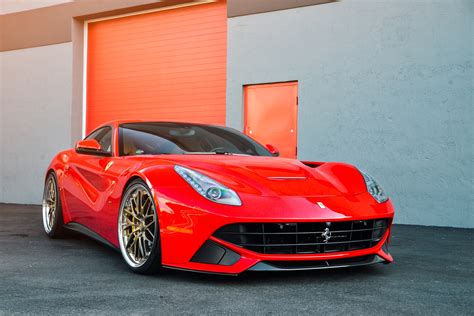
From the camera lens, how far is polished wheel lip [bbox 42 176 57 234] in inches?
227

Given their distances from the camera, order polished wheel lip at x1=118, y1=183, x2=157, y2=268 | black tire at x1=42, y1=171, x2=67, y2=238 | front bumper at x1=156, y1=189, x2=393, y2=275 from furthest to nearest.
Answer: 1. black tire at x1=42, y1=171, x2=67, y2=238
2. polished wheel lip at x1=118, y1=183, x2=157, y2=268
3. front bumper at x1=156, y1=189, x2=393, y2=275

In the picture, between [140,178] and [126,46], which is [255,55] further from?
[140,178]

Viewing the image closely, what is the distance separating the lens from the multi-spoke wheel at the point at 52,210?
5613 mm

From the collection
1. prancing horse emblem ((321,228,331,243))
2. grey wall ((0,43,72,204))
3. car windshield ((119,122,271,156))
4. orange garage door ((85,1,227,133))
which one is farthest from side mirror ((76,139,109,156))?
grey wall ((0,43,72,204))

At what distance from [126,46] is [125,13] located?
68cm

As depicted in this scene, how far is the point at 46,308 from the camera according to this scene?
285 cm

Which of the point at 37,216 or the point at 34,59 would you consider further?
the point at 34,59

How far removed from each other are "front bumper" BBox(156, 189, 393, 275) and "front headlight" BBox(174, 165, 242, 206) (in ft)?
0.18

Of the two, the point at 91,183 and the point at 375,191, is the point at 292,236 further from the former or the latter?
the point at 91,183

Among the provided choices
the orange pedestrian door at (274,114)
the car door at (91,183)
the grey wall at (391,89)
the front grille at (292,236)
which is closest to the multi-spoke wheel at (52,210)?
the car door at (91,183)

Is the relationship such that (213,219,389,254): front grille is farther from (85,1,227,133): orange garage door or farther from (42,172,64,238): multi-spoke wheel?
(85,1,227,133): orange garage door

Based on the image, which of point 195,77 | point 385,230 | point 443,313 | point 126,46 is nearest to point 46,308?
point 443,313

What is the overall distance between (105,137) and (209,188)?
Result: 6.98 feet

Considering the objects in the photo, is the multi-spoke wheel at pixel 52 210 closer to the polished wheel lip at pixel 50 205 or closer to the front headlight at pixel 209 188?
the polished wheel lip at pixel 50 205
